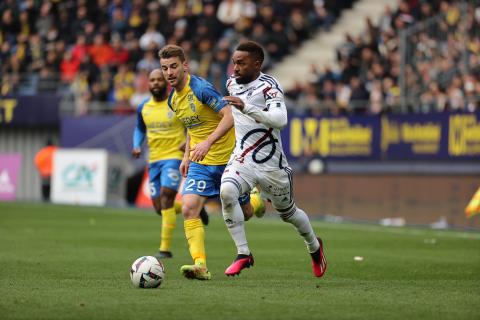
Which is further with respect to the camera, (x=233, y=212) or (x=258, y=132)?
(x=233, y=212)

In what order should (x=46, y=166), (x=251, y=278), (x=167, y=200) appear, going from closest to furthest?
(x=251, y=278), (x=167, y=200), (x=46, y=166)

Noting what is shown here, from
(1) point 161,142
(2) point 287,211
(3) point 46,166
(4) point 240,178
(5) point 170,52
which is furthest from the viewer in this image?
(3) point 46,166

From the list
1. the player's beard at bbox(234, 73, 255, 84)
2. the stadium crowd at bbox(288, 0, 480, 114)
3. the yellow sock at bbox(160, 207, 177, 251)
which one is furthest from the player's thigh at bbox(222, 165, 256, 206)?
the stadium crowd at bbox(288, 0, 480, 114)

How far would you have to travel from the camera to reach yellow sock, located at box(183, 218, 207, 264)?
34.4ft

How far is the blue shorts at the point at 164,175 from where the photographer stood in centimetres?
1366

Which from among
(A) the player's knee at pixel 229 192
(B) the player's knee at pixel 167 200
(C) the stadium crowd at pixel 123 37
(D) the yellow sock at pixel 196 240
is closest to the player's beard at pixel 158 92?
(B) the player's knee at pixel 167 200

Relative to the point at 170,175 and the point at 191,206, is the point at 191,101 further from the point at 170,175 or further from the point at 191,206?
the point at 170,175

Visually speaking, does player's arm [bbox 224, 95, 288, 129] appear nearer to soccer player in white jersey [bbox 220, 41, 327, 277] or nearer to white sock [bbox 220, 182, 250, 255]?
soccer player in white jersey [bbox 220, 41, 327, 277]

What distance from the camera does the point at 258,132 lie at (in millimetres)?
10258

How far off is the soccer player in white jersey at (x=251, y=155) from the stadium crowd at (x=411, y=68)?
12.6m

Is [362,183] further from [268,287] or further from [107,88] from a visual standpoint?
[268,287]

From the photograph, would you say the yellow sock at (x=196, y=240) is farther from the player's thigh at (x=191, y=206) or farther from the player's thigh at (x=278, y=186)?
the player's thigh at (x=278, y=186)

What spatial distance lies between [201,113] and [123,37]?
2309cm

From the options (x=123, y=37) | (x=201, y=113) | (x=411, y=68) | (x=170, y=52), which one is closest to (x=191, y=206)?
(x=201, y=113)
